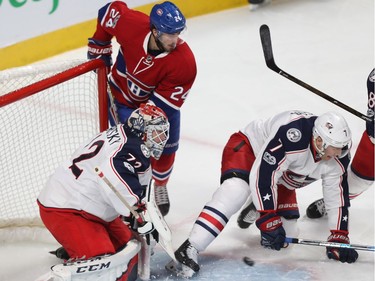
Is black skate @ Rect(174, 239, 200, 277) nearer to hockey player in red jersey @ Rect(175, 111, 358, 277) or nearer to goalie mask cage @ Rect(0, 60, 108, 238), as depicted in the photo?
hockey player in red jersey @ Rect(175, 111, 358, 277)

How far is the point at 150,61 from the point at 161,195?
2.12 ft

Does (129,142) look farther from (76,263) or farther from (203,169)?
(203,169)

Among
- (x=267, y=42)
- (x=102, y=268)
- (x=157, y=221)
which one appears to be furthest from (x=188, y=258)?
(x=267, y=42)

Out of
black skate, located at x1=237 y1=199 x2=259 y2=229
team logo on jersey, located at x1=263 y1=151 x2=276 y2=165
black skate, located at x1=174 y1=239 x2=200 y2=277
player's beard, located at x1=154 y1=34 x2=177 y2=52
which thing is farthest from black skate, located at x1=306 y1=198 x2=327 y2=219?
player's beard, located at x1=154 y1=34 x2=177 y2=52

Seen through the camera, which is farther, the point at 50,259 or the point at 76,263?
the point at 50,259

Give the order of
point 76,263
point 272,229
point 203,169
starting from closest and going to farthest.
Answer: point 76,263 < point 272,229 < point 203,169

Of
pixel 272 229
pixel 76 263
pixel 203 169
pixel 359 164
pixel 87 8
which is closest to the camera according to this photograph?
pixel 76 263

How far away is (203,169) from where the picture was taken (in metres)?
4.53

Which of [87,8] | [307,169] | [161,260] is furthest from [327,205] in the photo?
[87,8]

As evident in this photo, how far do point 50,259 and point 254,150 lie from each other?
0.91m

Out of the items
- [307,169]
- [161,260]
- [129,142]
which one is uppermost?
[129,142]

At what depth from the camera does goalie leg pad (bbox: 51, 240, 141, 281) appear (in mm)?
3242

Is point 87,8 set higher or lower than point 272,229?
higher

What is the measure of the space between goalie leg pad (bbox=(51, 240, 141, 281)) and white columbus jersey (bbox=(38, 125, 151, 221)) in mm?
156
